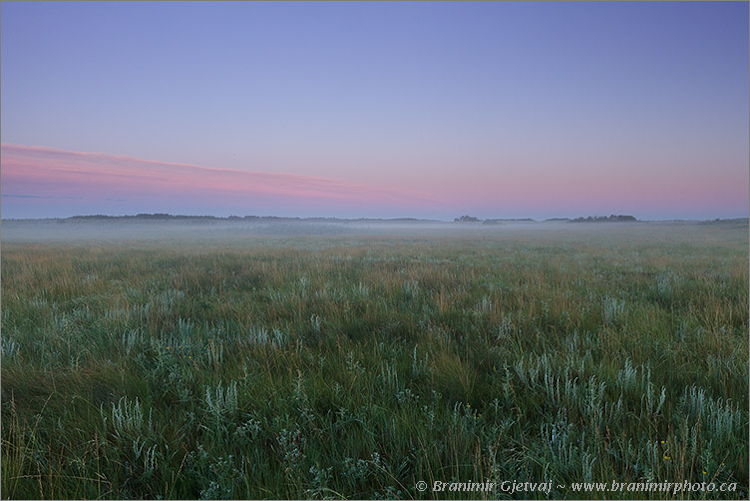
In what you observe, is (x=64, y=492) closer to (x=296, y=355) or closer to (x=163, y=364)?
(x=163, y=364)

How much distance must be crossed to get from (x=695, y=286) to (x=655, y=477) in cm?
684

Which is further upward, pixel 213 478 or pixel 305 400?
pixel 305 400

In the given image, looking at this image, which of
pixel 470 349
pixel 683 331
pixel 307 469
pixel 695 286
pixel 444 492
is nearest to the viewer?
pixel 444 492

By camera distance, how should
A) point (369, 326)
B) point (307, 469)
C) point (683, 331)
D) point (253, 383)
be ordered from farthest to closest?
point (369, 326) < point (683, 331) < point (253, 383) < point (307, 469)

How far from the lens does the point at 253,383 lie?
249 cm

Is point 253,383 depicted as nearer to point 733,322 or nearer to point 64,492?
point 64,492

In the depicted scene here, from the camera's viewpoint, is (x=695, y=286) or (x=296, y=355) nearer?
(x=296, y=355)

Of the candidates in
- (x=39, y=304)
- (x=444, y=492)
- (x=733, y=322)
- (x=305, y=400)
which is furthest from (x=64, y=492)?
(x=733, y=322)

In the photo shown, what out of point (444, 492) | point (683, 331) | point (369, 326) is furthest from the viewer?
point (369, 326)

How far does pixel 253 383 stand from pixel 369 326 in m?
1.76

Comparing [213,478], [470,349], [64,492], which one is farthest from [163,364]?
[470,349]

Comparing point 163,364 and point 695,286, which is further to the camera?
point 695,286

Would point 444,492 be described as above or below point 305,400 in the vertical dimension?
below

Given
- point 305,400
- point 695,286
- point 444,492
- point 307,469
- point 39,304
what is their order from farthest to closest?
point 695,286 → point 39,304 → point 305,400 → point 307,469 → point 444,492
